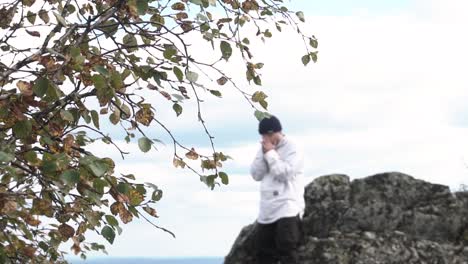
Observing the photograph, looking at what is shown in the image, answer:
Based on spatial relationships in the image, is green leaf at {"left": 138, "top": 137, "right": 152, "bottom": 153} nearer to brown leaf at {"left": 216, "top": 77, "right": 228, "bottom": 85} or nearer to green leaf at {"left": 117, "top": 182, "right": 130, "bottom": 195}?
green leaf at {"left": 117, "top": 182, "right": 130, "bottom": 195}

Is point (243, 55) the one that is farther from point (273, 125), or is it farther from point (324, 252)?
point (324, 252)

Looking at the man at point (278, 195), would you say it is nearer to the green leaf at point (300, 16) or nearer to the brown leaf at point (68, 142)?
the green leaf at point (300, 16)

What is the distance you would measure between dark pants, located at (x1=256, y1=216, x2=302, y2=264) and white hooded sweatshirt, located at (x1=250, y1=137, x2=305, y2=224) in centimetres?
13

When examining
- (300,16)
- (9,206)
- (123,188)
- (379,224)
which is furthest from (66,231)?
(379,224)

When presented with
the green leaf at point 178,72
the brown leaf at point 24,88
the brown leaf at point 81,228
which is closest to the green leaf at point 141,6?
the green leaf at point 178,72

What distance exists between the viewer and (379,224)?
11.2 meters

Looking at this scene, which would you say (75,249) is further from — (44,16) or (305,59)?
(305,59)

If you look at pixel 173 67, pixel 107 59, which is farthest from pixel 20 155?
pixel 173 67

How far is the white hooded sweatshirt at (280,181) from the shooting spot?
10.9 metres

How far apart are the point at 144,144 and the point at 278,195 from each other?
5.17 m

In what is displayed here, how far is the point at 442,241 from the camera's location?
436 inches

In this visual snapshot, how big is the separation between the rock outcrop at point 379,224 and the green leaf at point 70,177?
630 cm

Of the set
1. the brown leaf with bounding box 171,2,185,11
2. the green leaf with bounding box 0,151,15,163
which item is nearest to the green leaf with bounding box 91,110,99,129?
the green leaf with bounding box 0,151,15,163

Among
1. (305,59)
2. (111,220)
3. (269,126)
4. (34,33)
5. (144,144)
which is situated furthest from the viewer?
(269,126)
